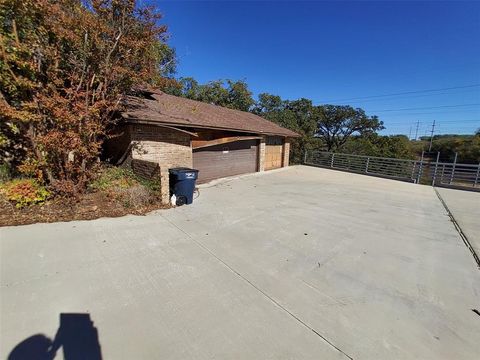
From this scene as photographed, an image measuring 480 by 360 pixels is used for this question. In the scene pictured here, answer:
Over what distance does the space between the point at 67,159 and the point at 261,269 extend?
499 cm

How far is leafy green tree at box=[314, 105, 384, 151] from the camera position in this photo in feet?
96.8

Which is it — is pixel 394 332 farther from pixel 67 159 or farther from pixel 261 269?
pixel 67 159

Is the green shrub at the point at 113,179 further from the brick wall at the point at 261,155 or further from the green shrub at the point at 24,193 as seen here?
the brick wall at the point at 261,155

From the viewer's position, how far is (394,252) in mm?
4125

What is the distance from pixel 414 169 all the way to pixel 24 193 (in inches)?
620

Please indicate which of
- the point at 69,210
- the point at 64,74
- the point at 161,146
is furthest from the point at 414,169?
the point at 64,74

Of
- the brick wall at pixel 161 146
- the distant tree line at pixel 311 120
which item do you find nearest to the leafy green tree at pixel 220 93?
the distant tree line at pixel 311 120

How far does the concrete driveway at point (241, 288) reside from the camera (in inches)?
84.9

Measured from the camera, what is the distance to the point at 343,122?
30453 millimetres

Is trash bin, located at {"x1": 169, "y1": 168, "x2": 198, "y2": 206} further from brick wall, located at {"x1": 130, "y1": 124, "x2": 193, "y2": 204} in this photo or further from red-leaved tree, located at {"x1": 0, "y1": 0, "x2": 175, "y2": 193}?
red-leaved tree, located at {"x1": 0, "y1": 0, "x2": 175, "y2": 193}

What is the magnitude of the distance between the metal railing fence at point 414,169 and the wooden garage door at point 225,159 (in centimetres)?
685

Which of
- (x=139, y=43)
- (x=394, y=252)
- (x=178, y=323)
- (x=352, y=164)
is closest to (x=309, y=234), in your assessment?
(x=394, y=252)

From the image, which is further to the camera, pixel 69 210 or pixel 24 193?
pixel 69 210

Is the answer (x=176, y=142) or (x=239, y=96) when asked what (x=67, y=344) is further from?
(x=239, y=96)
